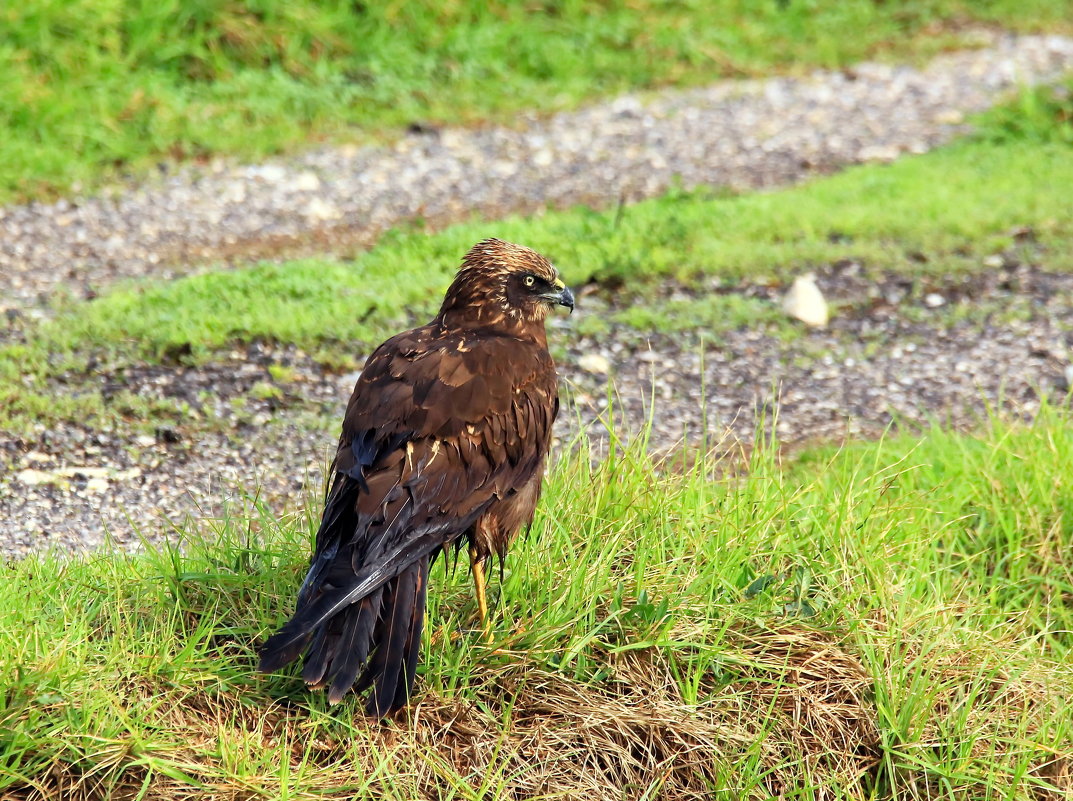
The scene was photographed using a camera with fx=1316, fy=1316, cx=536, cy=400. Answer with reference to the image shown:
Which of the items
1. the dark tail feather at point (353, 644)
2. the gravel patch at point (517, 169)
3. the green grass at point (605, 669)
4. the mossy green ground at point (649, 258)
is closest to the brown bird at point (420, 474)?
the dark tail feather at point (353, 644)

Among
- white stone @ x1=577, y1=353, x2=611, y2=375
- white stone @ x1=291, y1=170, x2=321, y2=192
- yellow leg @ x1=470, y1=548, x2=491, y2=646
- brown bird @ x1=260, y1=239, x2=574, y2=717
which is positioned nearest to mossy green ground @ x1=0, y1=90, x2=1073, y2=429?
white stone @ x1=577, y1=353, x2=611, y2=375

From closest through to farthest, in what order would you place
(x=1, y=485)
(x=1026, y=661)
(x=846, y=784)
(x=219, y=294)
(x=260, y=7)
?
(x=846, y=784), (x=1026, y=661), (x=1, y=485), (x=219, y=294), (x=260, y=7)

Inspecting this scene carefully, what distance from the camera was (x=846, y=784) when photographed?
13.2 ft

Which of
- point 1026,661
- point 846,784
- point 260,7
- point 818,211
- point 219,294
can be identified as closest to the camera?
point 846,784

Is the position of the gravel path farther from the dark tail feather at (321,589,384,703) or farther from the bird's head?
the dark tail feather at (321,589,384,703)

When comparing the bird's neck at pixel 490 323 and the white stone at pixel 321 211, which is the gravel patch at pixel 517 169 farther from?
the bird's neck at pixel 490 323

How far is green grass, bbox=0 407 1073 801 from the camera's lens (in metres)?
3.65

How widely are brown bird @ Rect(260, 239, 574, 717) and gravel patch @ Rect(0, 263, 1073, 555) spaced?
565 mm

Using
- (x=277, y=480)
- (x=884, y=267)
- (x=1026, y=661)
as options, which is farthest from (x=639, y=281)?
(x=1026, y=661)

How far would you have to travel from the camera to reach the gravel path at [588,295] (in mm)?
5488

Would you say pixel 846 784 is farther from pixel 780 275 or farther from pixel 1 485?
pixel 780 275

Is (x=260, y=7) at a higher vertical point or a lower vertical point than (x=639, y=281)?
higher

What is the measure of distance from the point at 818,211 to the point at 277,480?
14.8 ft

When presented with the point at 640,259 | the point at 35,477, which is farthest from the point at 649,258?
the point at 35,477
